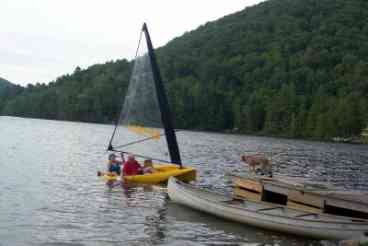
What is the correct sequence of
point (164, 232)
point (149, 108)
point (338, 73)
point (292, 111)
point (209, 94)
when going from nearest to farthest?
point (164, 232)
point (149, 108)
point (292, 111)
point (338, 73)
point (209, 94)

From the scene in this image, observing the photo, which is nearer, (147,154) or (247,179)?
(247,179)

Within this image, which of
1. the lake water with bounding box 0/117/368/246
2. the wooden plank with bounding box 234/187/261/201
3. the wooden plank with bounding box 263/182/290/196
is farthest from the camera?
the wooden plank with bounding box 234/187/261/201

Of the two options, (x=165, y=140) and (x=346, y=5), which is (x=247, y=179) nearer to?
(x=165, y=140)

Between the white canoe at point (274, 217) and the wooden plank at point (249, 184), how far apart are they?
789 mm

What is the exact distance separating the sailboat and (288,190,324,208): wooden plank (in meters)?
10.1

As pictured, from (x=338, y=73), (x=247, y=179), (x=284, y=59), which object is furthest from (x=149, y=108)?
(x=284, y=59)

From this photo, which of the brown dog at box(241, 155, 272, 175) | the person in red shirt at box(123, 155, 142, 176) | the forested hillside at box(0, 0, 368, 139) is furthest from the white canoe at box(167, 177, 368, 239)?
the forested hillside at box(0, 0, 368, 139)

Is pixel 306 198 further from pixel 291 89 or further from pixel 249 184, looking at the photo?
pixel 291 89

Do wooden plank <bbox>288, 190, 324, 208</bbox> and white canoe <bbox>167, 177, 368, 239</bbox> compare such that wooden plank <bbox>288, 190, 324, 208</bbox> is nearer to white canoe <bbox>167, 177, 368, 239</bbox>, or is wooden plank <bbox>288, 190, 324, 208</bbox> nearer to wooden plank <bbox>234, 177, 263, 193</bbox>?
white canoe <bbox>167, 177, 368, 239</bbox>

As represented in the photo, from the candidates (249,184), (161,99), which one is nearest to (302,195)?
(249,184)

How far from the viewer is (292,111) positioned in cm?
15775

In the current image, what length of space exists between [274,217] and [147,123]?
41.7 ft

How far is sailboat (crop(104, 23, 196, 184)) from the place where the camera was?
98.9 feet

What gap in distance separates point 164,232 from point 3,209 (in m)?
7.35
